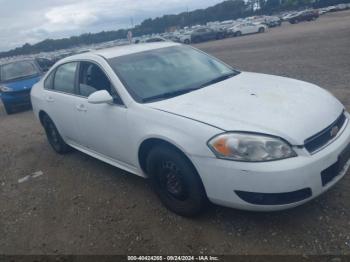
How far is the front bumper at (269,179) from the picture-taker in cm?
275

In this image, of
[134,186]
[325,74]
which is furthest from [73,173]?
[325,74]

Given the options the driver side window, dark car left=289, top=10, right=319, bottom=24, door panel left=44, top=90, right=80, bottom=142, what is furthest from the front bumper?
dark car left=289, top=10, right=319, bottom=24

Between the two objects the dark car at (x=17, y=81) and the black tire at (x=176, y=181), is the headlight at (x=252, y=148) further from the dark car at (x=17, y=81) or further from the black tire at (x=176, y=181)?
the dark car at (x=17, y=81)

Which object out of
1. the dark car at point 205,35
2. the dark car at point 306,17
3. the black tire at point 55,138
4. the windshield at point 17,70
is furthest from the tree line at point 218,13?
the black tire at point 55,138

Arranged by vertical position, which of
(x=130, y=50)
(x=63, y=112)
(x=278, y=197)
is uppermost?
(x=130, y=50)

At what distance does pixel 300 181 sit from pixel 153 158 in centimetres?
137

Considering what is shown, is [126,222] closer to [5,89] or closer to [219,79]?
[219,79]

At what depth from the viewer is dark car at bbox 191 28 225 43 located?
128ft

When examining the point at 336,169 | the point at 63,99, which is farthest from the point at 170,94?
the point at 63,99

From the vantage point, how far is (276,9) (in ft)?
323

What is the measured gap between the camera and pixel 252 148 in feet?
9.27

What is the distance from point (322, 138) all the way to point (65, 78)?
3.50m

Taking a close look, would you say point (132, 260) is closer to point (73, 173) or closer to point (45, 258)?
point (45, 258)

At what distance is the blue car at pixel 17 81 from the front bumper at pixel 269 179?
9302mm
